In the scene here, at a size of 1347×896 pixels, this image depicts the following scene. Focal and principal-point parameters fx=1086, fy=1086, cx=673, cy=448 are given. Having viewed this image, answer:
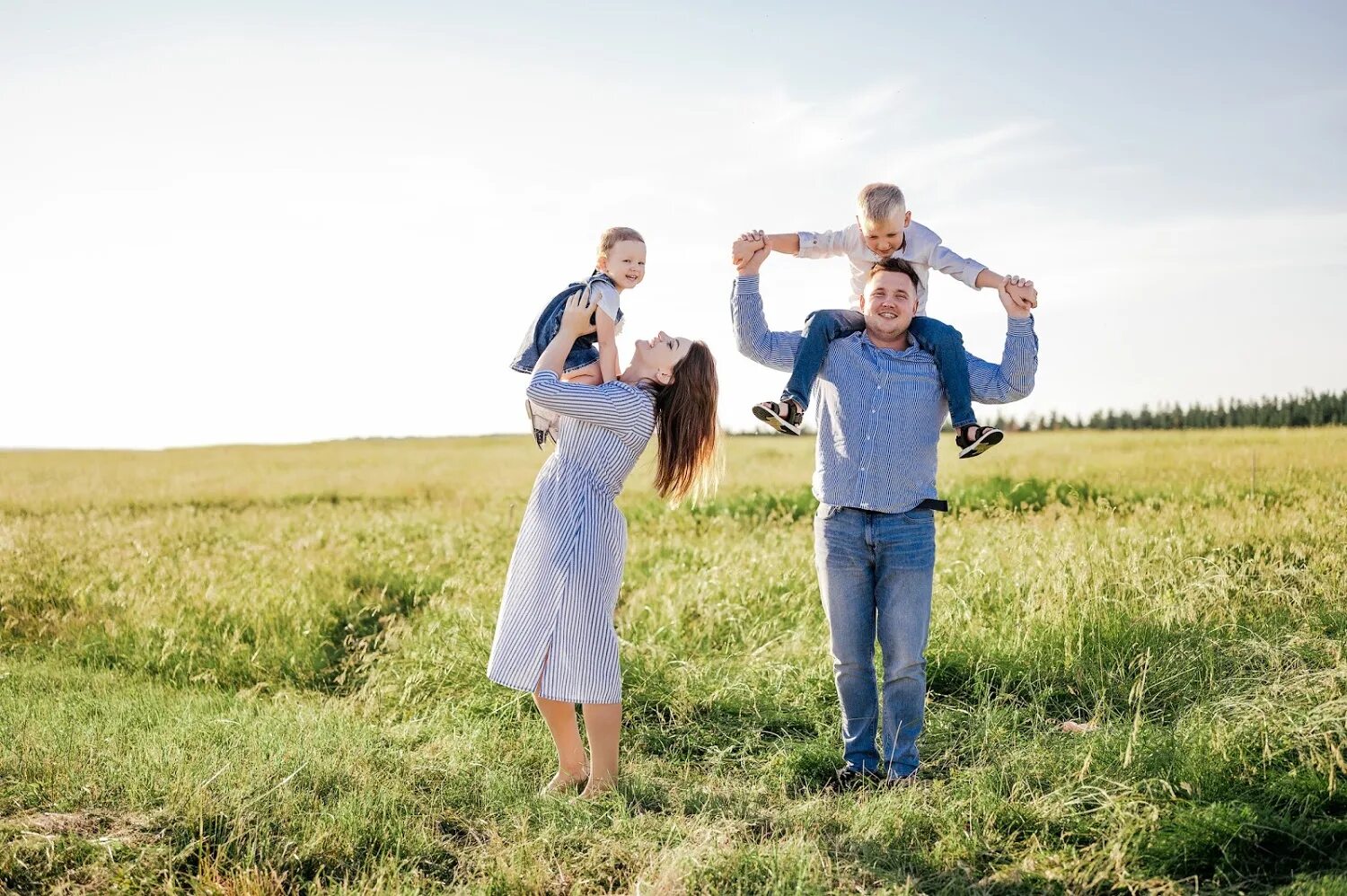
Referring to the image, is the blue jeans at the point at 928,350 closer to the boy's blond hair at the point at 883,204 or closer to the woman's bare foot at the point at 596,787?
the boy's blond hair at the point at 883,204

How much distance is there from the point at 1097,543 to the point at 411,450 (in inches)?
1035

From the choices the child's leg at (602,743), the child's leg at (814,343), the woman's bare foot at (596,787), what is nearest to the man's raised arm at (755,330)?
the child's leg at (814,343)

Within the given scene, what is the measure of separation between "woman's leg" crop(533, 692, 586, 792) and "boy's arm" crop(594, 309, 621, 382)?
1.48 meters

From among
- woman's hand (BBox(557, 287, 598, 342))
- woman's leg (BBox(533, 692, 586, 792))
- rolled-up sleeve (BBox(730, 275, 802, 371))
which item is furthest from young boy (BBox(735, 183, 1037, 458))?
woman's leg (BBox(533, 692, 586, 792))

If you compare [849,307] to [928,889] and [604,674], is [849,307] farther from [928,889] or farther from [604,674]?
[928,889]

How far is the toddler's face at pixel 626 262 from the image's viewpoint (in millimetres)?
4598

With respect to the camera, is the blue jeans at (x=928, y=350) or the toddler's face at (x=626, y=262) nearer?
the toddler's face at (x=626, y=262)

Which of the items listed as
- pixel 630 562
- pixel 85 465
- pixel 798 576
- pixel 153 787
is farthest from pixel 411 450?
pixel 153 787

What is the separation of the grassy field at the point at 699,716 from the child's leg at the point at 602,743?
0.38ft

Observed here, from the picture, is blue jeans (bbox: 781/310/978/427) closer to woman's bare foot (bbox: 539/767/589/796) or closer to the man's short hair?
the man's short hair

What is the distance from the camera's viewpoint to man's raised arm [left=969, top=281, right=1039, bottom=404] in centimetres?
496

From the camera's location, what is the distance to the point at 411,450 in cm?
3177

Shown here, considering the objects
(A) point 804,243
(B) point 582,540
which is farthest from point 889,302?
(B) point 582,540

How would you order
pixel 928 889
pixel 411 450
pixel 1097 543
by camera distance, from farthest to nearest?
pixel 411 450 → pixel 1097 543 → pixel 928 889
